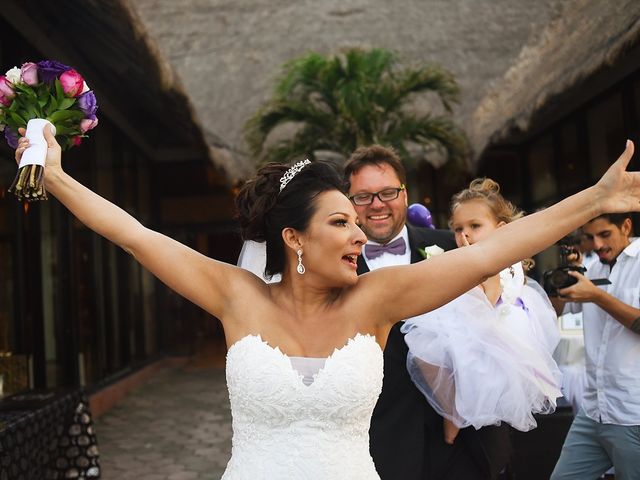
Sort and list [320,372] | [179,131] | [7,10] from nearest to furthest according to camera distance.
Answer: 1. [320,372]
2. [7,10]
3. [179,131]

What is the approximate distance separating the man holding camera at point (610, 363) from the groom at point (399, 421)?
0.77 meters

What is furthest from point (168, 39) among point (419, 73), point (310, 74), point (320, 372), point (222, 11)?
point (320, 372)

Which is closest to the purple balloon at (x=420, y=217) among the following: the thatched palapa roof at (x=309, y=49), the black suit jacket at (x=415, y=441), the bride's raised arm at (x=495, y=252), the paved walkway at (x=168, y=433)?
the black suit jacket at (x=415, y=441)

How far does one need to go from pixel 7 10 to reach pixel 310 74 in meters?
4.15

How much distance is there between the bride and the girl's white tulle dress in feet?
1.60

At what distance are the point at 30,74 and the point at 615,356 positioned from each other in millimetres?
2717

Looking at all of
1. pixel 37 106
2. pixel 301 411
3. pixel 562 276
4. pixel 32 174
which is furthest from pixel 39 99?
pixel 562 276

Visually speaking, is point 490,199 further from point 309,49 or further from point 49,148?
point 309,49

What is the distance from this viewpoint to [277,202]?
92.7 inches

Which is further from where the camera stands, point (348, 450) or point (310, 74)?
point (310, 74)

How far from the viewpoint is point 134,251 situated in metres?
2.28

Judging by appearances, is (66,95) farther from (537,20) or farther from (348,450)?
(537,20)

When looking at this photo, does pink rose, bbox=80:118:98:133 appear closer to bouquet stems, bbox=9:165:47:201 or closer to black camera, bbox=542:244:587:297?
bouquet stems, bbox=9:165:47:201

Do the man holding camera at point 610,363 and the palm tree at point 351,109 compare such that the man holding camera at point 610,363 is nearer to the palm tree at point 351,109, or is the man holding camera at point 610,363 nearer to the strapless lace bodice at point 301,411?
the strapless lace bodice at point 301,411
